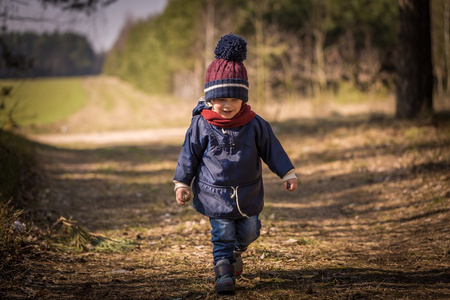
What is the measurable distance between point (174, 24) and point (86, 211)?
28.4 metres

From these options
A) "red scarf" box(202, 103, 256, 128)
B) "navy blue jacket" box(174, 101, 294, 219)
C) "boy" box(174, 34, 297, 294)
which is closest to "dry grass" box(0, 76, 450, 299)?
"boy" box(174, 34, 297, 294)

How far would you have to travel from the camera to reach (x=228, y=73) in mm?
3154

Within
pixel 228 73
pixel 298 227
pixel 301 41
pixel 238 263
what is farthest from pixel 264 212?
pixel 301 41

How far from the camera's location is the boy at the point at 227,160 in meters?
3.17

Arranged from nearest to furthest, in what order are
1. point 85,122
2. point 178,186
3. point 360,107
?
point 178,186 < point 360,107 < point 85,122

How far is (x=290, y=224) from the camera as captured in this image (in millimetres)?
5160

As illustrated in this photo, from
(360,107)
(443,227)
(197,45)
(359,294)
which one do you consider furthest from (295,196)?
(197,45)

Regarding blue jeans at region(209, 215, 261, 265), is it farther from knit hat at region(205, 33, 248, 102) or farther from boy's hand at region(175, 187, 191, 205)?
knit hat at region(205, 33, 248, 102)

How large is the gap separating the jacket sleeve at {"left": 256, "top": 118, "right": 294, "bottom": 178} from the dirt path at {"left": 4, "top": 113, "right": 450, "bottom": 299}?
963 mm

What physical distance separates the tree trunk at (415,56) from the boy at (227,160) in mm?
7047

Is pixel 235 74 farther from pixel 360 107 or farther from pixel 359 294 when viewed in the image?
pixel 360 107

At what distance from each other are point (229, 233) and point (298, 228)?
201cm

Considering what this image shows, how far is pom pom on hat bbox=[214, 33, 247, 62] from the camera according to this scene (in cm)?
317

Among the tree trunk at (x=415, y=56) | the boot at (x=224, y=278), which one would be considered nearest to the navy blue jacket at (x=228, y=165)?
the boot at (x=224, y=278)
